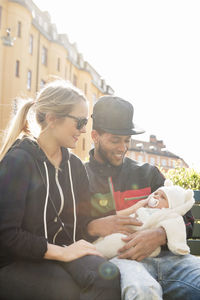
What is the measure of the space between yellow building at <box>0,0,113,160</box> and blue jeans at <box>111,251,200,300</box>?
2010 centimetres

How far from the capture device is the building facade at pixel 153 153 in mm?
77188

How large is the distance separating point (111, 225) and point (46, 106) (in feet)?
3.55

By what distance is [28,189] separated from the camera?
103 inches

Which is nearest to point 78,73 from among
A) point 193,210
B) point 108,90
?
point 108,90

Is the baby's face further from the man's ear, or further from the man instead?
the man's ear

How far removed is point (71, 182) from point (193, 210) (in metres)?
1.88

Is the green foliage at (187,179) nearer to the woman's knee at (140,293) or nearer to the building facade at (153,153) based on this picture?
the woman's knee at (140,293)

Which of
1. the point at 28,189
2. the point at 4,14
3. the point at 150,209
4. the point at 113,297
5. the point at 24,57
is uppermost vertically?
the point at 4,14

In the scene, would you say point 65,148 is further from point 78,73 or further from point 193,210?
point 78,73

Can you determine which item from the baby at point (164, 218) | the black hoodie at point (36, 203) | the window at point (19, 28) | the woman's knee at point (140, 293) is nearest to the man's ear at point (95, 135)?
the black hoodie at point (36, 203)

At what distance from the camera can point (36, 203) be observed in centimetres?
262

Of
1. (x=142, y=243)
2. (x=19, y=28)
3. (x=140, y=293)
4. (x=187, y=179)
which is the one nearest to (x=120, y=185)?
(x=142, y=243)

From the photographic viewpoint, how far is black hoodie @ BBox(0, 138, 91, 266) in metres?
2.40

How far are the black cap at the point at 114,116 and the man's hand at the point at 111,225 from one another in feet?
2.99
